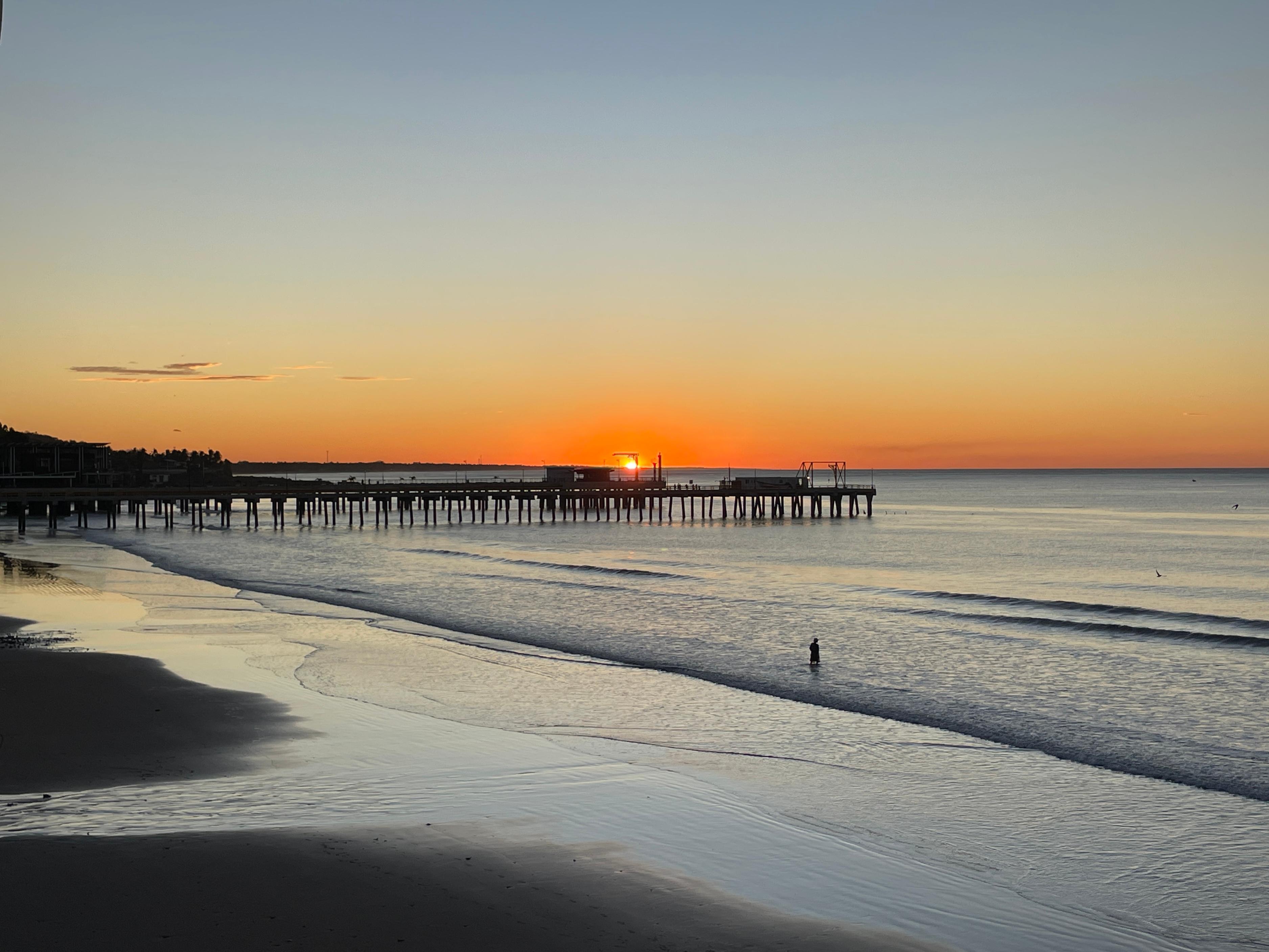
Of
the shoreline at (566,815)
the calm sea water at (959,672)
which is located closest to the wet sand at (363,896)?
the shoreline at (566,815)

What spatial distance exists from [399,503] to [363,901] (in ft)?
302

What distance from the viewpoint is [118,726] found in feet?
47.4

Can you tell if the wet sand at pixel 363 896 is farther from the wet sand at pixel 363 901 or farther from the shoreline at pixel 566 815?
the shoreline at pixel 566 815

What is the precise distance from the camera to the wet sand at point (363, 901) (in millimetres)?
7402

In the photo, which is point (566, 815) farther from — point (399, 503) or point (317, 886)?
point (399, 503)

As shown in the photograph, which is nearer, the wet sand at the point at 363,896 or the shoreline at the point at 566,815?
the wet sand at the point at 363,896

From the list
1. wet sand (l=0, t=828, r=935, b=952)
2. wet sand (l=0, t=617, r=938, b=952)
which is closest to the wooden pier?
wet sand (l=0, t=617, r=938, b=952)

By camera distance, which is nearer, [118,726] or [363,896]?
[363,896]

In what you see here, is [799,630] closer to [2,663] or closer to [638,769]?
[638,769]

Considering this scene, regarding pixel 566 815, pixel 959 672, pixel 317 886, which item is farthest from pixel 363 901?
pixel 959 672

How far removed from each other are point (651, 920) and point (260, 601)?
27.0 m

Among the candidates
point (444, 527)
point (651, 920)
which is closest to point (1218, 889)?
point (651, 920)

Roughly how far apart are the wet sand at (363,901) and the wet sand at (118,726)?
9.75ft

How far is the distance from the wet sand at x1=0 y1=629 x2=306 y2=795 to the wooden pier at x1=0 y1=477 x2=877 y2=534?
5875cm
